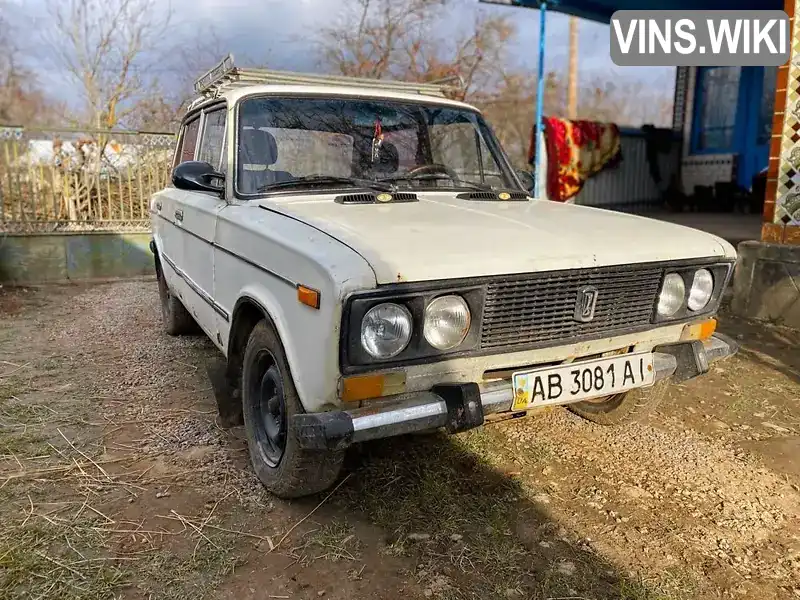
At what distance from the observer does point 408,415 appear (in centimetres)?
217

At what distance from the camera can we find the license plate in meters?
2.39

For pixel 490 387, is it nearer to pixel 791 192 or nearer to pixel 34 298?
pixel 791 192

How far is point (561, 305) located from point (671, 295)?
677mm

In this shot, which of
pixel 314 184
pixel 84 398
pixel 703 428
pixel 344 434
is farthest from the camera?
pixel 84 398

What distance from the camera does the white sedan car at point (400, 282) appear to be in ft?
7.13

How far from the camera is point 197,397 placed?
160 inches

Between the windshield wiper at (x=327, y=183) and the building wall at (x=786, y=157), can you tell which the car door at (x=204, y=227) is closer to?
the windshield wiper at (x=327, y=183)

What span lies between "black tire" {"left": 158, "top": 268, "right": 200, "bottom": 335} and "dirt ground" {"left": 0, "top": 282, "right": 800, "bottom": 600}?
50.2 inches

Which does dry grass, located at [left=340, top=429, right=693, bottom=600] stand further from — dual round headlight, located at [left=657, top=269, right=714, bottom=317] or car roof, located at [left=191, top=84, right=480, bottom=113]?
car roof, located at [left=191, top=84, right=480, bottom=113]

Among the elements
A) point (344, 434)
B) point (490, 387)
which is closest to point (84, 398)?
point (344, 434)

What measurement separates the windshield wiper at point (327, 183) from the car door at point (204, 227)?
1.01 feet

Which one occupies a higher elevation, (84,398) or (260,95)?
(260,95)

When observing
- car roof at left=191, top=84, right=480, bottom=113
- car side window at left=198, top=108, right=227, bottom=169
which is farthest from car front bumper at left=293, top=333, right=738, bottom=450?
car roof at left=191, top=84, right=480, bottom=113

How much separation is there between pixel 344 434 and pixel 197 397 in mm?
2274
